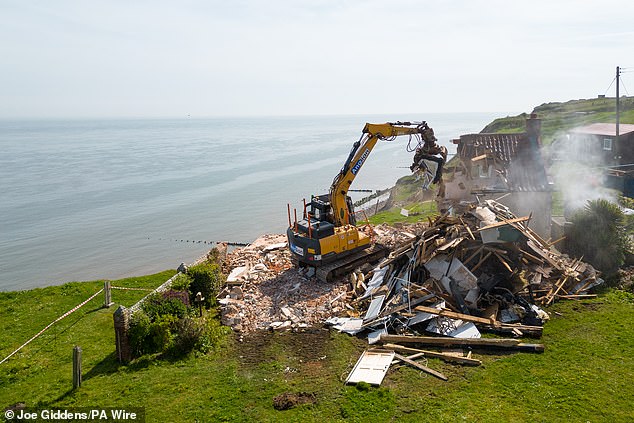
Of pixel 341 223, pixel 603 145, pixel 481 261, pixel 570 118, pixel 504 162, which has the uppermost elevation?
pixel 570 118

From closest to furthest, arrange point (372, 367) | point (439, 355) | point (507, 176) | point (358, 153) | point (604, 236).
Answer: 1. point (372, 367)
2. point (439, 355)
3. point (604, 236)
4. point (358, 153)
5. point (507, 176)

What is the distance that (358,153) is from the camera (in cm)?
1927

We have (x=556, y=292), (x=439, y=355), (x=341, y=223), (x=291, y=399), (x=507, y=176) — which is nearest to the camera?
(x=291, y=399)

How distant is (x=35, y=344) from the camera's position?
15148mm

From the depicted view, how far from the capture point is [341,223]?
19625 millimetres

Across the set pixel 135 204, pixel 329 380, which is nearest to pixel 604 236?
pixel 329 380

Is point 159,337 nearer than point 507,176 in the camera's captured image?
Yes

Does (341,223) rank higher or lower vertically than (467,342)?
higher

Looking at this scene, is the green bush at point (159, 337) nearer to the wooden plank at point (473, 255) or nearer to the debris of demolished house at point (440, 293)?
the debris of demolished house at point (440, 293)

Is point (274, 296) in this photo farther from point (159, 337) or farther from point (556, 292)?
point (556, 292)

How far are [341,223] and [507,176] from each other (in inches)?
454

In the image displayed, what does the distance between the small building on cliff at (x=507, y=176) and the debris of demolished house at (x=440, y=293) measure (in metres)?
4.32

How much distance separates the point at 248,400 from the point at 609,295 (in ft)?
45.9

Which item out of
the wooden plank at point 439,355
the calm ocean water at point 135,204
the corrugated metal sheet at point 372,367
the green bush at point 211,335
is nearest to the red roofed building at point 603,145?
the calm ocean water at point 135,204
